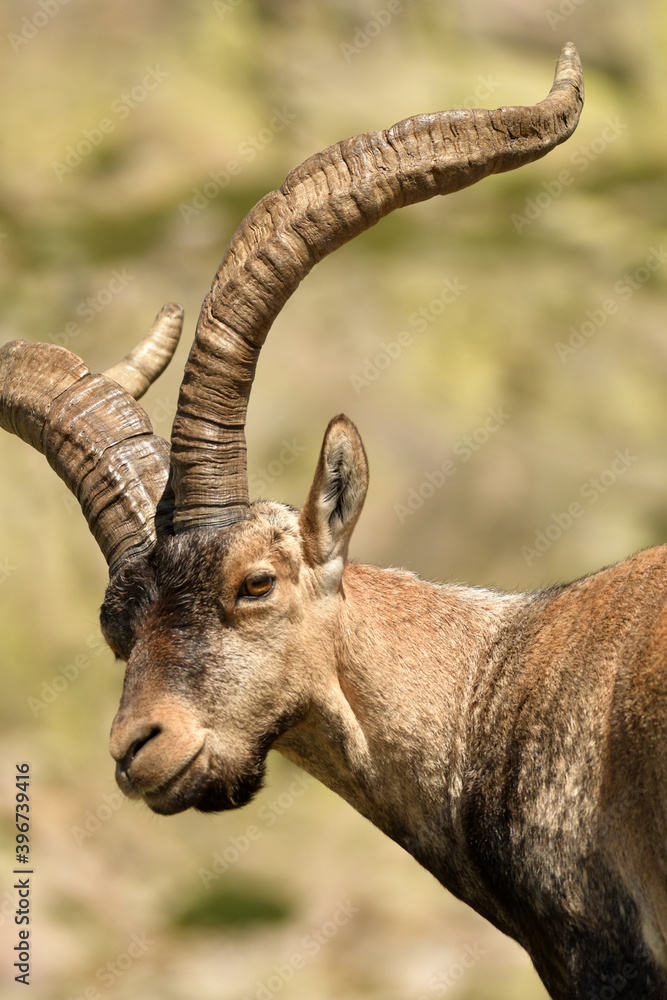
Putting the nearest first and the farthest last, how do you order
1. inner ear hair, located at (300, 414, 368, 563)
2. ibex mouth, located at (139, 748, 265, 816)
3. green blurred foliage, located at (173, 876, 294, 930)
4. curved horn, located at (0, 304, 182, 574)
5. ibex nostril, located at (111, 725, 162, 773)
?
ibex nostril, located at (111, 725, 162, 773) < ibex mouth, located at (139, 748, 265, 816) < inner ear hair, located at (300, 414, 368, 563) < curved horn, located at (0, 304, 182, 574) < green blurred foliage, located at (173, 876, 294, 930)

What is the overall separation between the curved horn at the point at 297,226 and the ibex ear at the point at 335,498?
0.46 meters

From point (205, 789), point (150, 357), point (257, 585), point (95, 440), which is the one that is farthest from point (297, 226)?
point (205, 789)

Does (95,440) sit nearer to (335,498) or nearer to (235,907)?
(335,498)

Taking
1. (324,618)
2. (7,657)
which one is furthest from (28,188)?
(324,618)

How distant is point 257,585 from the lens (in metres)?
5.47

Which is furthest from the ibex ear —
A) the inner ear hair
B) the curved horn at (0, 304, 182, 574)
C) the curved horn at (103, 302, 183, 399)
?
the curved horn at (103, 302, 183, 399)

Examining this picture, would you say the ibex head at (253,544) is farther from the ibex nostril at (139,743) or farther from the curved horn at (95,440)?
the curved horn at (95,440)

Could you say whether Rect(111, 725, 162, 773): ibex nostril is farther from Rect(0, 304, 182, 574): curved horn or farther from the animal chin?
Rect(0, 304, 182, 574): curved horn

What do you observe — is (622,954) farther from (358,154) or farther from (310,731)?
(358,154)

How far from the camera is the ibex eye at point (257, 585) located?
546cm

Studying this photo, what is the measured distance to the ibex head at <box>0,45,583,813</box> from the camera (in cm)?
532

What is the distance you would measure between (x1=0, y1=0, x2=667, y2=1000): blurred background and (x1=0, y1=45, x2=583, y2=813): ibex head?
426 centimetres

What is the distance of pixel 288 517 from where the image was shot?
580cm

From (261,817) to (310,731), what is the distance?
7311 mm
